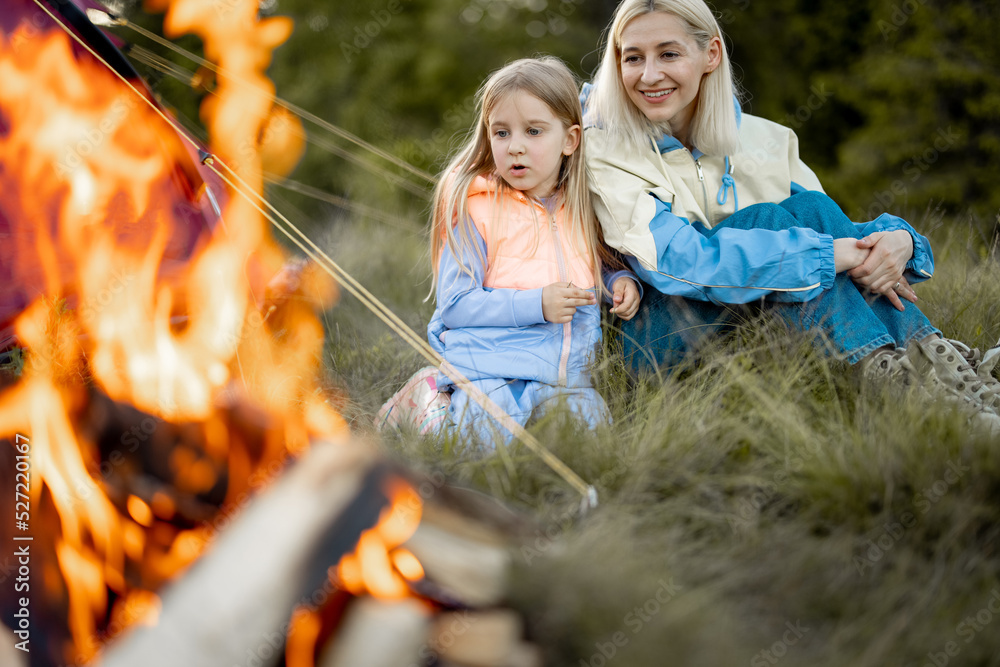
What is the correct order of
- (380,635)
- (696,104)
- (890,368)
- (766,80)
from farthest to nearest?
1. (766,80)
2. (696,104)
3. (890,368)
4. (380,635)

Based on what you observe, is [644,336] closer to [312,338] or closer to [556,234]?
[556,234]

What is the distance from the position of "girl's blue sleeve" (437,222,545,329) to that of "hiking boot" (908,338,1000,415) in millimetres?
997

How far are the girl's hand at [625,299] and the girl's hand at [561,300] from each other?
0.14 m

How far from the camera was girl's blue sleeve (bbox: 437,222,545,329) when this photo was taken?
2.01 m

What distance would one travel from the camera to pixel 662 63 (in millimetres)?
2141

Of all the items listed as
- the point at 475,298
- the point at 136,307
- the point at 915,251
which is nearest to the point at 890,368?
the point at 915,251

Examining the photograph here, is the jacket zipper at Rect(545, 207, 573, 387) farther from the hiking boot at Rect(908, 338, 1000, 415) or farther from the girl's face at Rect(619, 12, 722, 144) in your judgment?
the hiking boot at Rect(908, 338, 1000, 415)

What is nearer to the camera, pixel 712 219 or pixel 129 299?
pixel 129 299

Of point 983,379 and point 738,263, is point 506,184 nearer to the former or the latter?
point 738,263

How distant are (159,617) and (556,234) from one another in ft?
4.55

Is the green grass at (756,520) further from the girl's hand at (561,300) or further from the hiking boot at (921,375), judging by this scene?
the girl's hand at (561,300)

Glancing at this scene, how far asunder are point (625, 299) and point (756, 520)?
0.77 m

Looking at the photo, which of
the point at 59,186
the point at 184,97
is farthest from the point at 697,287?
the point at 184,97

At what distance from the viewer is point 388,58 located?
831cm
